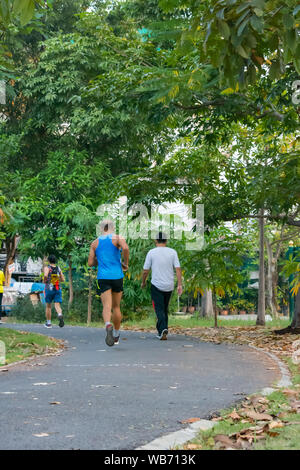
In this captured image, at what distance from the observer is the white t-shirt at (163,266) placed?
39.4ft

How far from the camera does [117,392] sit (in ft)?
19.5

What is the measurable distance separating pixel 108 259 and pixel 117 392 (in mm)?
4571

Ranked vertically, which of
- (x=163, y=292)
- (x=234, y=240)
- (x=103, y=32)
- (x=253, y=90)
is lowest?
(x=163, y=292)

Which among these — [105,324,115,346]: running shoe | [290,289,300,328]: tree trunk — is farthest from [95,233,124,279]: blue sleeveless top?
[290,289,300,328]: tree trunk

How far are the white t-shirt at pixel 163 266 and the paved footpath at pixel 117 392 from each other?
5.89 ft

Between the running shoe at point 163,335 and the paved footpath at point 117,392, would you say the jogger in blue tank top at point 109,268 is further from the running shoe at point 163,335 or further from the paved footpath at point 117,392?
the running shoe at point 163,335

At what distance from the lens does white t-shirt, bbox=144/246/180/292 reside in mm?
12008

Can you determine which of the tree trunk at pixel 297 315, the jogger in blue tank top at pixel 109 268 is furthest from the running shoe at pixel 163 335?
the tree trunk at pixel 297 315

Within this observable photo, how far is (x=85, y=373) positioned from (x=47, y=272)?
8.77 m

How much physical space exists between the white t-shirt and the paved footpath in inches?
70.6

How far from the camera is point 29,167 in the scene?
26.5 m

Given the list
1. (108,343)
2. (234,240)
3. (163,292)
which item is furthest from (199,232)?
(108,343)
